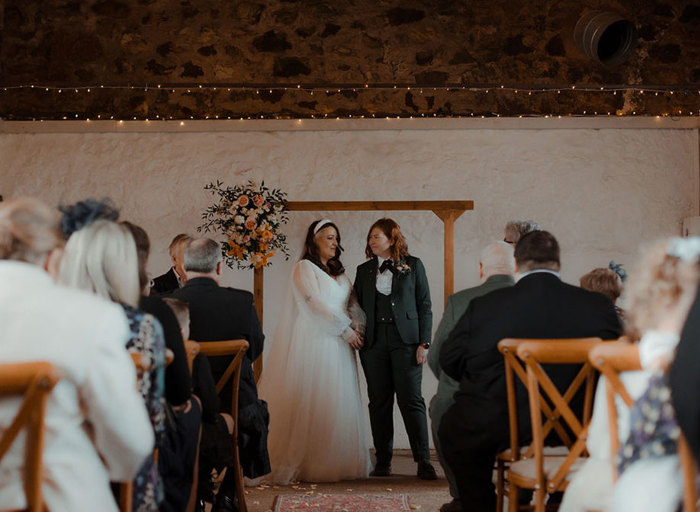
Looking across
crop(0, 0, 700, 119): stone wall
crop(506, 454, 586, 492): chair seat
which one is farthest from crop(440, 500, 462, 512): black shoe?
crop(0, 0, 700, 119): stone wall

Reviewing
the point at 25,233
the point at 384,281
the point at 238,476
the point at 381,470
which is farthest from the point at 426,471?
the point at 25,233

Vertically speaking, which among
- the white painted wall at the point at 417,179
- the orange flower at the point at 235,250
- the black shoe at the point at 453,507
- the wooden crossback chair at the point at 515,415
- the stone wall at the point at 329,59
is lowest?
the black shoe at the point at 453,507

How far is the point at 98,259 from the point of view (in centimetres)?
241

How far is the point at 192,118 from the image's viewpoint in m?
7.01

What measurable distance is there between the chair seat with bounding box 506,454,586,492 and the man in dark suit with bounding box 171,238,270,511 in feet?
5.03

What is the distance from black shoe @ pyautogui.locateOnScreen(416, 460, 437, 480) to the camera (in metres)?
5.36

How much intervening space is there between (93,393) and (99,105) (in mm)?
5576

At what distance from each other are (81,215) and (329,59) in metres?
4.97

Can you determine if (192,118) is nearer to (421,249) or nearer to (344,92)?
(344,92)

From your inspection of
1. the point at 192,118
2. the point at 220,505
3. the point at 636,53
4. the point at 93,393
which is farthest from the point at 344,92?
the point at 93,393

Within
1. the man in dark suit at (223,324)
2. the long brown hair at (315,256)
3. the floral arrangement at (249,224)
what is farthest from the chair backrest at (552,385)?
the floral arrangement at (249,224)

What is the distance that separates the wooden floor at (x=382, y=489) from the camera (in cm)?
463

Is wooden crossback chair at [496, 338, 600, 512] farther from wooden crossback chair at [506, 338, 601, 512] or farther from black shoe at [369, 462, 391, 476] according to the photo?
black shoe at [369, 462, 391, 476]

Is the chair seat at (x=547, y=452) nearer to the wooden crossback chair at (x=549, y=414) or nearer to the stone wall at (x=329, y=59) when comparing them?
the wooden crossback chair at (x=549, y=414)
